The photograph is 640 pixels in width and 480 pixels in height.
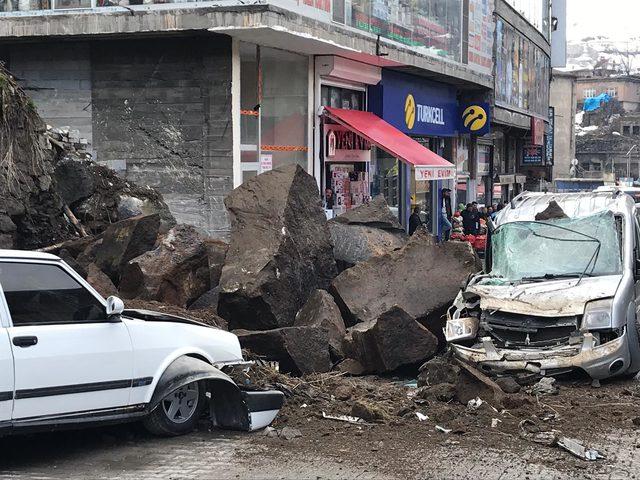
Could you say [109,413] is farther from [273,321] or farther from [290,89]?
[290,89]

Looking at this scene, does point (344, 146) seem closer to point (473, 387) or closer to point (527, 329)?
point (527, 329)

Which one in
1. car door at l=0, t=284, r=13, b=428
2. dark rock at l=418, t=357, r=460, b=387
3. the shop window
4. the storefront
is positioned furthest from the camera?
the storefront

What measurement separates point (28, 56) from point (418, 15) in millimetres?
9806

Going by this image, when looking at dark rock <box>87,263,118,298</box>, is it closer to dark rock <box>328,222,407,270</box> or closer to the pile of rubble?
the pile of rubble

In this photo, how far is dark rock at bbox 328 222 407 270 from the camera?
535 inches

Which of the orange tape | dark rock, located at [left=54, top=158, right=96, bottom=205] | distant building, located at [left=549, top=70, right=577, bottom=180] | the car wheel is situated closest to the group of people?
the orange tape

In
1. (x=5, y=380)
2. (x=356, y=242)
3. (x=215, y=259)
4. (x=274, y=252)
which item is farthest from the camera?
(x=356, y=242)

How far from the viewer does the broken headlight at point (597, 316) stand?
9320 millimetres

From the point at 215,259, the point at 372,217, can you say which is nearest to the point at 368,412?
the point at 215,259

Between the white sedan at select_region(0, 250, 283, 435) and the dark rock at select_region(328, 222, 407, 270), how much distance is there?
5761 millimetres

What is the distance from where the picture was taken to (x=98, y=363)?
22.3 feet

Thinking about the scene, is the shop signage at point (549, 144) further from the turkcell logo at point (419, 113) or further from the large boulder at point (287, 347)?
the large boulder at point (287, 347)

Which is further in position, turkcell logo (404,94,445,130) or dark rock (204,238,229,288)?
turkcell logo (404,94,445,130)

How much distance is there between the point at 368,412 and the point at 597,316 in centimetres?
284
